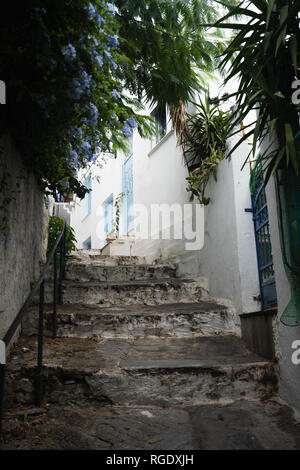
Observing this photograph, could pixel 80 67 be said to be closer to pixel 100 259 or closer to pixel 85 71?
pixel 85 71

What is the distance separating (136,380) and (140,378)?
30 mm

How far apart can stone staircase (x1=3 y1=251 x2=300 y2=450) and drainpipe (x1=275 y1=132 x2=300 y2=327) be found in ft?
2.01

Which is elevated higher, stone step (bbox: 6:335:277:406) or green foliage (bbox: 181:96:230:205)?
green foliage (bbox: 181:96:230:205)

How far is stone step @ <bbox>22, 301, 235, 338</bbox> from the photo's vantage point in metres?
3.36

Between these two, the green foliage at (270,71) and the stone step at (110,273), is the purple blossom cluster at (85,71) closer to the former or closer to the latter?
the green foliage at (270,71)

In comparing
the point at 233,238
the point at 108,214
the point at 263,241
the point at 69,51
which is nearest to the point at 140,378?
the point at 263,241

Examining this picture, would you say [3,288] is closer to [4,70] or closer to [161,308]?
[4,70]

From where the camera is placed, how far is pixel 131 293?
4.21 metres

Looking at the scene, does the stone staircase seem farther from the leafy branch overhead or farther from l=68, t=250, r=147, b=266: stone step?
l=68, t=250, r=147, b=266: stone step

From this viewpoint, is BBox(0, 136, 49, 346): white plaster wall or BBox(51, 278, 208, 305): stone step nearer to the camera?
BBox(0, 136, 49, 346): white plaster wall

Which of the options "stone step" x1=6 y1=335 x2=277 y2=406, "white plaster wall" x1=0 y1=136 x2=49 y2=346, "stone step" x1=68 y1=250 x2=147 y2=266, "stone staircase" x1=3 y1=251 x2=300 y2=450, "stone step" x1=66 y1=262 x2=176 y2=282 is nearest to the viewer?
"stone staircase" x1=3 y1=251 x2=300 y2=450

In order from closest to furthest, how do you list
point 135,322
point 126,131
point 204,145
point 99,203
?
1. point 126,131
2. point 135,322
3. point 204,145
4. point 99,203

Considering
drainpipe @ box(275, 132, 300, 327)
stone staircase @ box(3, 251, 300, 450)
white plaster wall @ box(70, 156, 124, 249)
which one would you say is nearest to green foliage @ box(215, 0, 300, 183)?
drainpipe @ box(275, 132, 300, 327)
